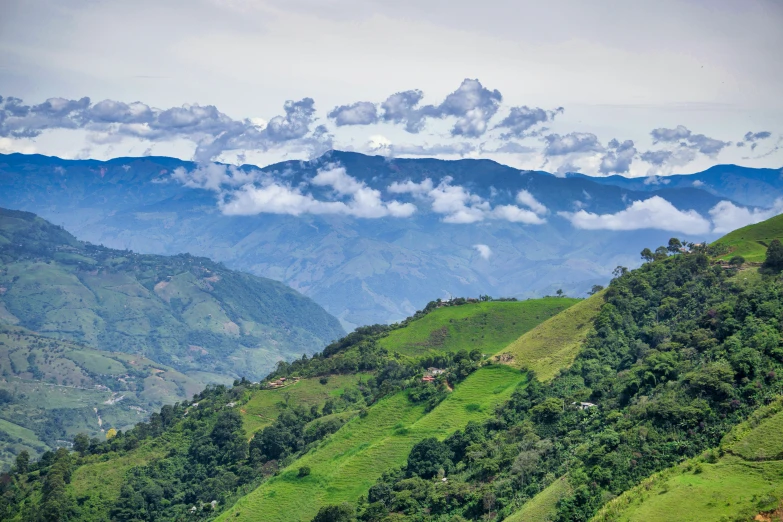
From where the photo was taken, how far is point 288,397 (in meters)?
132

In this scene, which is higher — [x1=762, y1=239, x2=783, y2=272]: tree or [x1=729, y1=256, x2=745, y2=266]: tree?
[x1=762, y1=239, x2=783, y2=272]: tree

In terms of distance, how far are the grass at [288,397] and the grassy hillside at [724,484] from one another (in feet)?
256

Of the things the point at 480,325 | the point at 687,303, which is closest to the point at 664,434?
the point at 687,303

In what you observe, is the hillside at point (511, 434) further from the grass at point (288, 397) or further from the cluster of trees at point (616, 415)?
the grass at point (288, 397)

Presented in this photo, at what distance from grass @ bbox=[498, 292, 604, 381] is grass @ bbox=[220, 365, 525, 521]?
3.16 metres

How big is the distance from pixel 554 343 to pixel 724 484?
2278 inches

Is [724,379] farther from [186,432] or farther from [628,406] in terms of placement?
[186,432]

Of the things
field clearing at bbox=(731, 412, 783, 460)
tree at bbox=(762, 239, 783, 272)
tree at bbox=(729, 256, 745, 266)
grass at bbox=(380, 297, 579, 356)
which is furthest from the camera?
grass at bbox=(380, 297, 579, 356)

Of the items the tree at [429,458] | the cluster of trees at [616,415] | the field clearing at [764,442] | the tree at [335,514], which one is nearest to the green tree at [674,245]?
the cluster of trees at [616,415]

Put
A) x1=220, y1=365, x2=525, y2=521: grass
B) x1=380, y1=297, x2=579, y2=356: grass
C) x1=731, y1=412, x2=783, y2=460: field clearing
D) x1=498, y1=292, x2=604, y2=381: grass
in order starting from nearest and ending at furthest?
x1=731, y1=412, x2=783, y2=460: field clearing
x1=220, y1=365, x2=525, y2=521: grass
x1=498, y1=292, x2=604, y2=381: grass
x1=380, y1=297, x2=579, y2=356: grass

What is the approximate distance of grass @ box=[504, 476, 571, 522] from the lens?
Result: 5659 centimetres

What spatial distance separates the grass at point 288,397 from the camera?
407 ft

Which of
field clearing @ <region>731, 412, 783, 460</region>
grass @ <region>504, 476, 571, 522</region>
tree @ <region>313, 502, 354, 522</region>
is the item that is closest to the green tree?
grass @ <region>504, 476, 571, 522</region>

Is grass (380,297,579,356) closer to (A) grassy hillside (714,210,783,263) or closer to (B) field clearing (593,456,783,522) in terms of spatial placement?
(A) grassy hillside (714,210,783,263)
